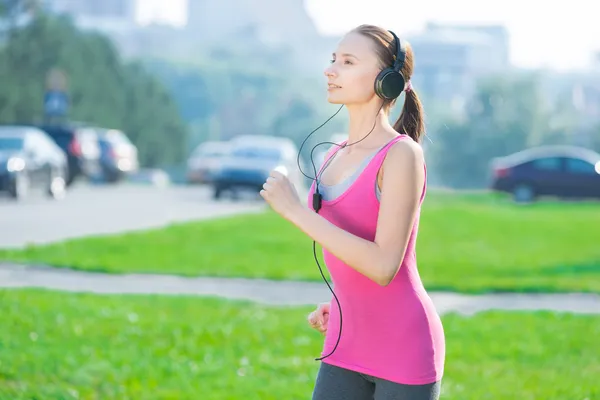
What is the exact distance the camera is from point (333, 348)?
367 centimetres

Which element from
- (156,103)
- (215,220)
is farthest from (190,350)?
(156,103)

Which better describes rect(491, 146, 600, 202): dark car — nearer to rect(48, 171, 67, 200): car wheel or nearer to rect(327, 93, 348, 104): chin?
rect(48, 171, 67, 200): car wheel

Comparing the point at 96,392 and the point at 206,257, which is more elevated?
the point at 96,392

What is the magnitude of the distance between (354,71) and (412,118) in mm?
305

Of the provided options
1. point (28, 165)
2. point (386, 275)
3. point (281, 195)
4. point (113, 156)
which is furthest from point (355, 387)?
point (113, 156)

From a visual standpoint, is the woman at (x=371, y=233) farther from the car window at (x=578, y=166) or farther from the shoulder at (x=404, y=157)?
the car window at (x=578, y=166)

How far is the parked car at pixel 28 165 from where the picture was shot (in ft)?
88.0

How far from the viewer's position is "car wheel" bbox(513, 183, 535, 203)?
4050 centimetres

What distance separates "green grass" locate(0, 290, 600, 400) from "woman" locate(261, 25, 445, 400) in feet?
10.9

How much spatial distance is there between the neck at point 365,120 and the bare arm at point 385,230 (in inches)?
9.0

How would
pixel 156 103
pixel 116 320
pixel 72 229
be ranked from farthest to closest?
pixel 156 103
pixel 72 229
pixel 116 320

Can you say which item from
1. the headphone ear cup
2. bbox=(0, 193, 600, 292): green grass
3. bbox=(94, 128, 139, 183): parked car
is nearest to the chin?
the headphone ear cup

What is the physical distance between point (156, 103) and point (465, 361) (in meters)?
83.5

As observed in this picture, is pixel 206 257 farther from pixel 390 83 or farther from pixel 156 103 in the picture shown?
pixel 156 103
